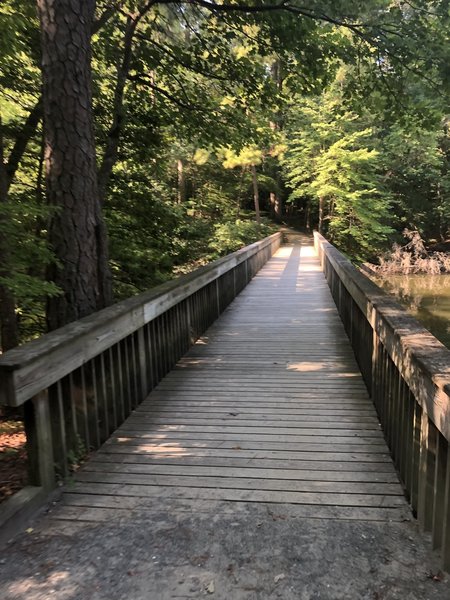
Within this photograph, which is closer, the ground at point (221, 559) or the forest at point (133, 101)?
the ground at point (221, 559)

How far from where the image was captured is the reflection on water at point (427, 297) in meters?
17.3

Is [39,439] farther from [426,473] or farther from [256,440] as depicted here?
[426,473]

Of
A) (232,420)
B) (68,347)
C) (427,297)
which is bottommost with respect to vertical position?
(427,297)

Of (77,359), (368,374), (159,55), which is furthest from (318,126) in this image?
(77,359)

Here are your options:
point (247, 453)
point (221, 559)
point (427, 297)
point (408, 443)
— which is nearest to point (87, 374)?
point (247, 453)

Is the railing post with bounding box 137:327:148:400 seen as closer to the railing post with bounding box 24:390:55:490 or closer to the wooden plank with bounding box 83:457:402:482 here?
the wooden plank with bounding box 83:457:402:482

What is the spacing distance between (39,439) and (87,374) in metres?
0.75

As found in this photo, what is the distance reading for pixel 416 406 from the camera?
2596 mm

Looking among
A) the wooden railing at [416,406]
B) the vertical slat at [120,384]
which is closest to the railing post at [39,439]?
the vertical slat at [120,384]

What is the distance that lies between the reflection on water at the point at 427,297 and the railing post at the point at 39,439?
14.7m

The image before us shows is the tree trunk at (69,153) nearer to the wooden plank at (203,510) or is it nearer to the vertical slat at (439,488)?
the wooden plank at (203,510)

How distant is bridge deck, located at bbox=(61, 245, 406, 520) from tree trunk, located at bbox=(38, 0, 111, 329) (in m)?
1.16

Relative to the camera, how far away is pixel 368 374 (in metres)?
4.46

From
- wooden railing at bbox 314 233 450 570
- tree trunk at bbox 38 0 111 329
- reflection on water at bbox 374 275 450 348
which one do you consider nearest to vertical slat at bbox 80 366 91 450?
tree trunk at bbox 38 0 111 329
